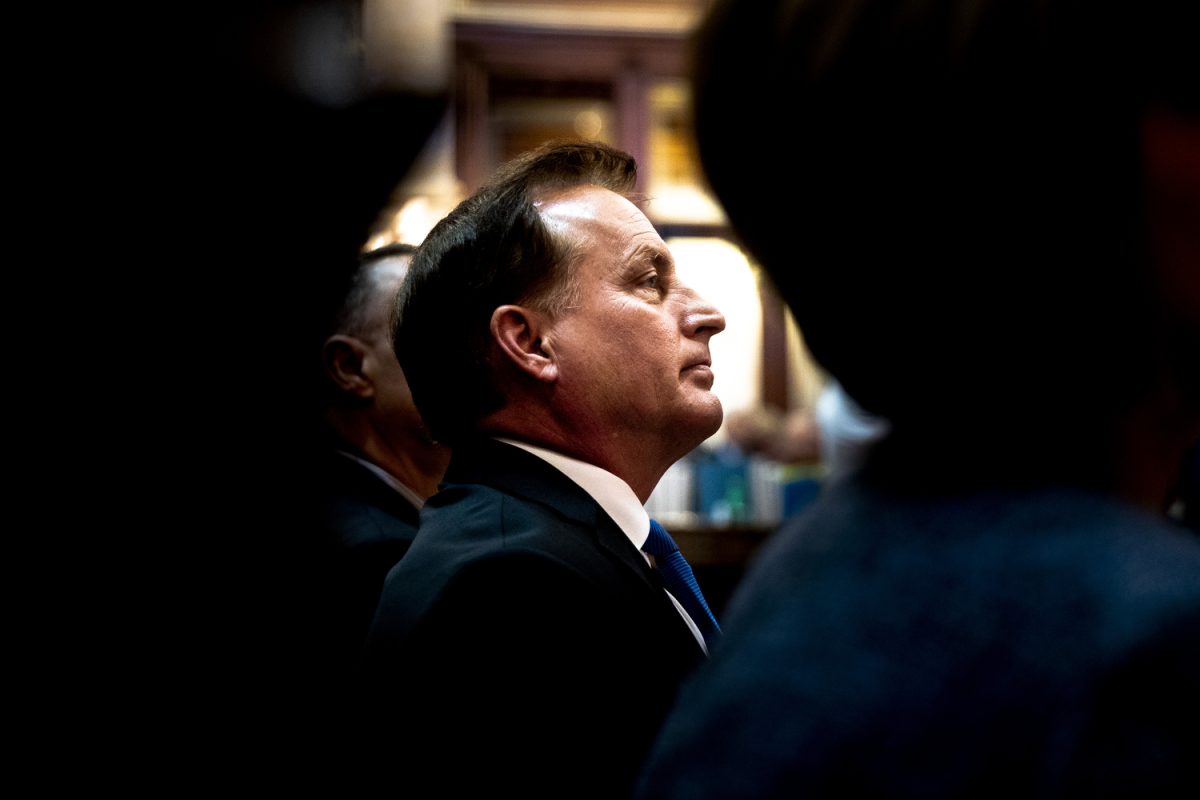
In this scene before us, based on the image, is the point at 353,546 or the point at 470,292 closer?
the point at 470,292

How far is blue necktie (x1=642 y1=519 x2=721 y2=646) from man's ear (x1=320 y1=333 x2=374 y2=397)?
35.4 inches

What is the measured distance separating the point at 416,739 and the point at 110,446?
1.40 feet

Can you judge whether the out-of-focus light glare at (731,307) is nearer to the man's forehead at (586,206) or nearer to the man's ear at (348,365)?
the man's ear at (348,365)

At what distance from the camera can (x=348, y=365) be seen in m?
2.10

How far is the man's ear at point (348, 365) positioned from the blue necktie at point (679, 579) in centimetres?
90

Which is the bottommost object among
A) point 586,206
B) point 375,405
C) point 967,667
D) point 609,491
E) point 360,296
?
point 375,405

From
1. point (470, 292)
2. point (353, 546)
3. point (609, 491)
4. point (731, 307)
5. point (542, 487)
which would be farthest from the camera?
point (731, 307)

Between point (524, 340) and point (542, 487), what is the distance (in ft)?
0.86

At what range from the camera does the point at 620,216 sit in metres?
1.55

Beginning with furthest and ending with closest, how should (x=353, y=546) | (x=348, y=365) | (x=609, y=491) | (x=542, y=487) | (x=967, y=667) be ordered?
1. (x=348, y=365)
2. (x=353, y=546)
3. (x=609, y=491)
4. (x=542, y=487)
5. (x=967, y=667)

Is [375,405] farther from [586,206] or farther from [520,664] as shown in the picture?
[520,664]

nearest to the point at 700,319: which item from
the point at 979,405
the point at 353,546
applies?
the point at 353,546

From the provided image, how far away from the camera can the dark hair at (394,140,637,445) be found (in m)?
1.48

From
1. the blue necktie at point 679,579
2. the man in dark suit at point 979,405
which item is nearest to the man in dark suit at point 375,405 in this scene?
the blue necktie at point 679,579
